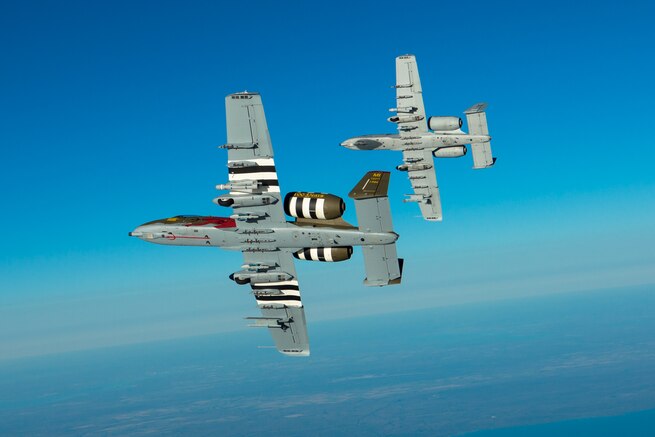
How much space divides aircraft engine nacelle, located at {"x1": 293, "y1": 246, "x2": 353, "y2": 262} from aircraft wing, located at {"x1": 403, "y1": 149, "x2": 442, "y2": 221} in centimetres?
3009

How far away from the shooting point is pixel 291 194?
50.2 meters

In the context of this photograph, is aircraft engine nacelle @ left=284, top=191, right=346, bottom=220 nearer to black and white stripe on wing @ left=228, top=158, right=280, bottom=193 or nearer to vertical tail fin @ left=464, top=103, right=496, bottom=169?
black and white stripe on wing @ left=228, top=158, right=280, bottom=193

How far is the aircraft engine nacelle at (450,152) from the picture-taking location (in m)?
76.3

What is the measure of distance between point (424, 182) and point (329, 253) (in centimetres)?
3233

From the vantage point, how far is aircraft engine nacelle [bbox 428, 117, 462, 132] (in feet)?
243

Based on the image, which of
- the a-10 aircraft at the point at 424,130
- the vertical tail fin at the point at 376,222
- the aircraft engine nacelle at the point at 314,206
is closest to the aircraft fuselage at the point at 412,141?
the a-10 aircraft at the point at 424,130

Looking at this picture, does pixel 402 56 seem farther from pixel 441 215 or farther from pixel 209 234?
pixel 209 234

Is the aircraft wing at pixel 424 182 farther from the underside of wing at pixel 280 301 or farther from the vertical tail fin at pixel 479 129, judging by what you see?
the underside of wing at pixel 280 301

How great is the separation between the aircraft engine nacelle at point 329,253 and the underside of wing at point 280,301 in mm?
2199

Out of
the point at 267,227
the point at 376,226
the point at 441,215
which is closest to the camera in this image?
the point at 376,226

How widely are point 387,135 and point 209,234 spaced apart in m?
33.3

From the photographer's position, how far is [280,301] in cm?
5616

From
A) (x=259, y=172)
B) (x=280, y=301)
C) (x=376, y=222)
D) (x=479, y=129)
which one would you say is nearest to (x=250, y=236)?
(x=259, y=172)

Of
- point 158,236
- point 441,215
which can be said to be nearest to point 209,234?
point 158,236
